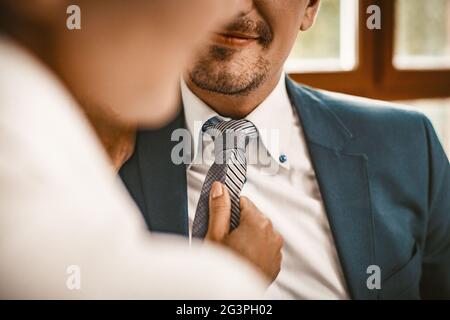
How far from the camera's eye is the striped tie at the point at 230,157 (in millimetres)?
1370

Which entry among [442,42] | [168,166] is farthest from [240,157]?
[442,42]

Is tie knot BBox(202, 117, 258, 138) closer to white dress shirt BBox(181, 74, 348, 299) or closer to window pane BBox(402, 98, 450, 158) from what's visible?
white dress shirt BBox(181, 74, 348, 299)

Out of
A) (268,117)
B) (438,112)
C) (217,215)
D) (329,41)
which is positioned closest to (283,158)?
(268,117)

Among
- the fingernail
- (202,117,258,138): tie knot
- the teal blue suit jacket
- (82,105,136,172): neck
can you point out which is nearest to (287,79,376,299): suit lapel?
the teal blue suit jacket

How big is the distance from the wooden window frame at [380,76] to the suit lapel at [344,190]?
3.5 inches

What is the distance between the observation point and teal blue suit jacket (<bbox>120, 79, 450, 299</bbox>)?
1.41m

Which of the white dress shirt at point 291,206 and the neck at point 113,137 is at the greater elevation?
the neck at point 113,137

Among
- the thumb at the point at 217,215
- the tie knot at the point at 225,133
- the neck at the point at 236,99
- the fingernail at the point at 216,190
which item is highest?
the neck at the point at 236,99

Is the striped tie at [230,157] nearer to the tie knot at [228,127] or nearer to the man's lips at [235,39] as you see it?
the tie knot at [228,127]

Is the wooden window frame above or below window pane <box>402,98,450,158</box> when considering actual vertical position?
above

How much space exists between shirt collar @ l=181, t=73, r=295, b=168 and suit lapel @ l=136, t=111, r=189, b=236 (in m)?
0.08

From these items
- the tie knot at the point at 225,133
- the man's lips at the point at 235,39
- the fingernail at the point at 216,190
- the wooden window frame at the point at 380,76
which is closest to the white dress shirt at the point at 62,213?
the fingernail at the point at 216,190
